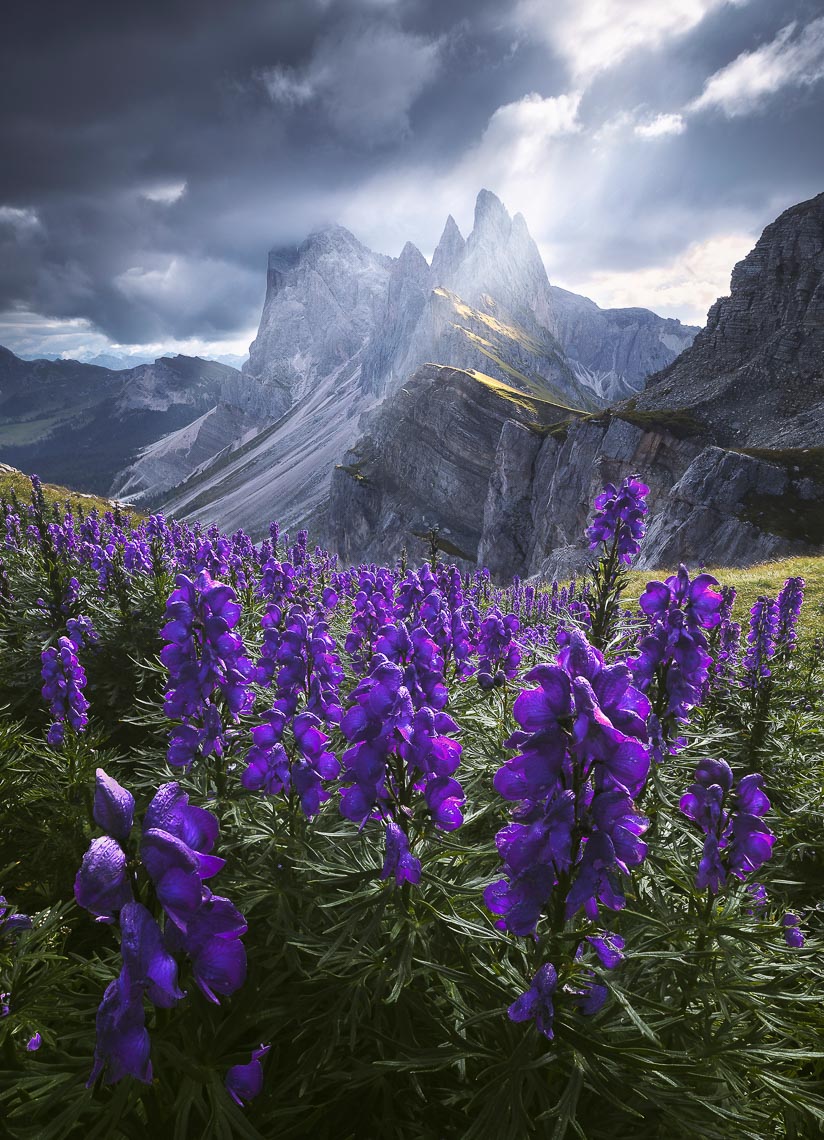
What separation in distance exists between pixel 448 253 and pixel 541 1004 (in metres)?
230

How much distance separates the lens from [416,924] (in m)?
2.52

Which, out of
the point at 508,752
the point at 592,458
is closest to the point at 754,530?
the point at 592,458

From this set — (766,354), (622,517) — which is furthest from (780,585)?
(766,354)

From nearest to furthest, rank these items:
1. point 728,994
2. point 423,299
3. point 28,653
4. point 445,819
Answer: point 728,994, point 445,819, point 28,653, point 423,299

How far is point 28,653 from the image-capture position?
8.63 m

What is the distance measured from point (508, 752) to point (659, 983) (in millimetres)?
1889

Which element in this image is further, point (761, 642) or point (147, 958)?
point (761, 642)

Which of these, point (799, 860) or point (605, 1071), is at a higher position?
point (605, 1071)

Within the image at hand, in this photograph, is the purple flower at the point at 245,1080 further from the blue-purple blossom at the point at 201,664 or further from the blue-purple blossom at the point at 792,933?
the blue-purple blossom at the point at 792,933

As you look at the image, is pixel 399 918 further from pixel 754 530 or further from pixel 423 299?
pixel 423 299

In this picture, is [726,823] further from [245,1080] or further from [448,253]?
[448,253]

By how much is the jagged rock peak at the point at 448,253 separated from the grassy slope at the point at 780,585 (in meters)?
205

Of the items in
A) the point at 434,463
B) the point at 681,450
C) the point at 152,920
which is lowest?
the point at 152,920

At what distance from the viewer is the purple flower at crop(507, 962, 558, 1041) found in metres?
1.83
